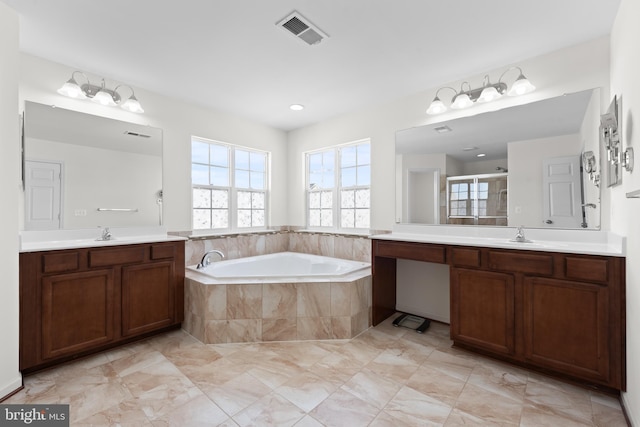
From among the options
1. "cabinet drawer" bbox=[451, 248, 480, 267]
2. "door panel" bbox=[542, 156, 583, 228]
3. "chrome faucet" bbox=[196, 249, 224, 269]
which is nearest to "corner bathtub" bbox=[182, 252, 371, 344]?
"chrome faucet" bbox=[196, 249, 224, 269]

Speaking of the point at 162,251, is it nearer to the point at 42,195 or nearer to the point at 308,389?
the point at 42,195

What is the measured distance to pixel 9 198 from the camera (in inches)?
71.3

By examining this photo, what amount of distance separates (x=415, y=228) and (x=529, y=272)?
3.84 ft

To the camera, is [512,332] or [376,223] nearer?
[512,332]

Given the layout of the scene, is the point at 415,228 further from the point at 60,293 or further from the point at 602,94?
the point at 60,293

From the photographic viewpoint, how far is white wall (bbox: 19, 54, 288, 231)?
2.38m

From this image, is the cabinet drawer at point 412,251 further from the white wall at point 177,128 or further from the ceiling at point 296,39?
the white wall at point 177,128

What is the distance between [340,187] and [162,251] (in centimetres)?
221

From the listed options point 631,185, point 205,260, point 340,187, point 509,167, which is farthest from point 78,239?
point 631,185

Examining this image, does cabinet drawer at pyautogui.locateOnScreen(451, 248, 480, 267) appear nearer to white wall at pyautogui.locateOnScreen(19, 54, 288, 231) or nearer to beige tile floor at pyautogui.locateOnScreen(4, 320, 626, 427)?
beige tile floor at pyautogui.locateOnScreen(4, 320, 626, 427)

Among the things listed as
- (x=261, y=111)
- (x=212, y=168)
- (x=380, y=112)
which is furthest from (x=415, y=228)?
(x=212, y=168)

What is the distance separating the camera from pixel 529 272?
79.4 inches

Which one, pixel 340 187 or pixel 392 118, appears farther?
pixel 340 187

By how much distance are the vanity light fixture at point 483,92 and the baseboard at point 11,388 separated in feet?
12.2
